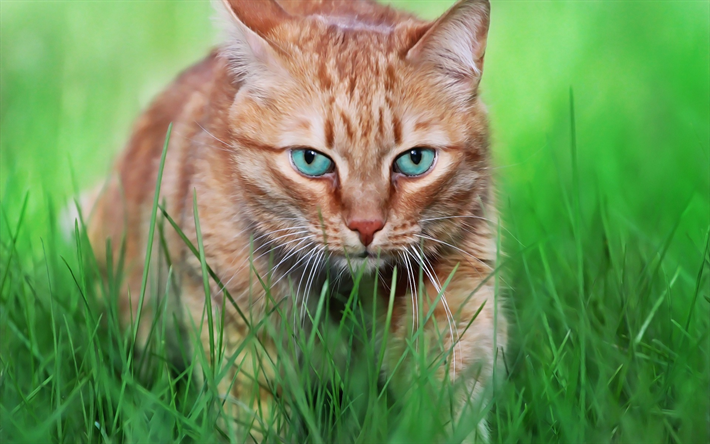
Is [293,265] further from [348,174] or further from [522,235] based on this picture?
[522,235]

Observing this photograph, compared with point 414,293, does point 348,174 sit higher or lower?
higher

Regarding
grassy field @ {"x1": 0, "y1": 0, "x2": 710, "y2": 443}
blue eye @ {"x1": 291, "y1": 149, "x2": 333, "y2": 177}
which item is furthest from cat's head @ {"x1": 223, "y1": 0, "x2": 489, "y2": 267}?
grassy field @ {"x1": 0, "y1": 0, "x2": 710, "y2": 443}

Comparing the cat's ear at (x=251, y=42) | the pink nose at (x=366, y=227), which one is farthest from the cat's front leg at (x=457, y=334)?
the cat's ear at (x=251, y=42)

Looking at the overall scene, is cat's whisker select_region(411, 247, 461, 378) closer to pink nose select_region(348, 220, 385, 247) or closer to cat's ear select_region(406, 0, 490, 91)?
pink nose select_region(348, 220, 385, 247)

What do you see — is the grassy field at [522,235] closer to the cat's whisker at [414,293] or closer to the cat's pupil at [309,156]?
the cat's whisker at [414,293]

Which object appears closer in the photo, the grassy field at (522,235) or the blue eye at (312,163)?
the grassy field at (522,235)

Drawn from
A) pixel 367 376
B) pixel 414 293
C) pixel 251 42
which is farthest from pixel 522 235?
pixel 251 42

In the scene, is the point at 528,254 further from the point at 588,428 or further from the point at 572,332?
the point at 588,428
